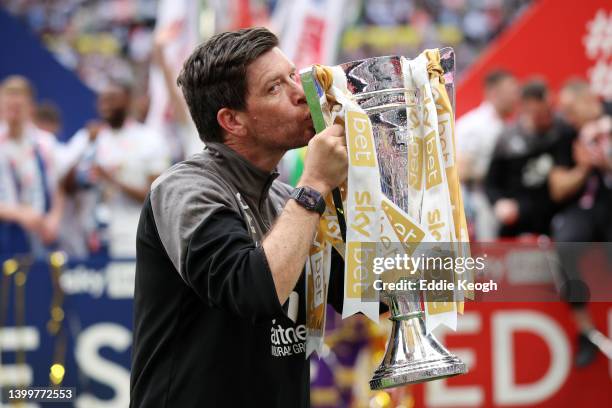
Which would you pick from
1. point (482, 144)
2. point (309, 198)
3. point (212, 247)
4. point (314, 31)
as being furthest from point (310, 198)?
point (314, 31)

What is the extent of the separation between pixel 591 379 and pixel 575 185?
1.93 metres

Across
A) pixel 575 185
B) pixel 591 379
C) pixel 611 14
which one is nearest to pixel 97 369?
pixel 591 379

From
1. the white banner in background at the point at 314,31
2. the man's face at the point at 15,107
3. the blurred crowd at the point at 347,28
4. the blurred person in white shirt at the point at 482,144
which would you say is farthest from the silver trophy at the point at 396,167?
the blurred crowd at the point at 347,28

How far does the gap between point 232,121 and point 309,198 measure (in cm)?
40

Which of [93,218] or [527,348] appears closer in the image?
[527,348]

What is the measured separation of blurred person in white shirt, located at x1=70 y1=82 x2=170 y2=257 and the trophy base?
4825 mm

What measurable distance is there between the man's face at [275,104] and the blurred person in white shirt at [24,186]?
536 cm

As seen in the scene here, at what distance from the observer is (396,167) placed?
8.29ft

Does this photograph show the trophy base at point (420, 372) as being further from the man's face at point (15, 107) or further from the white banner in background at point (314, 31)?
the man's face at point (15, 107)

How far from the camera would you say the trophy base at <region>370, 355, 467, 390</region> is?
2.39 metres

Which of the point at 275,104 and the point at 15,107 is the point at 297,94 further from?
the point at 15,107

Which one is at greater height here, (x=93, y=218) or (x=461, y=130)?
(x=461, y=130)

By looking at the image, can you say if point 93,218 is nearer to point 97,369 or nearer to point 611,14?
point 97,369

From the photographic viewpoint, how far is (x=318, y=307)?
259cm
